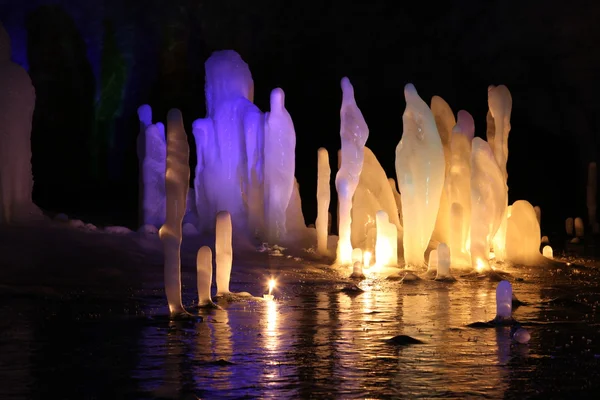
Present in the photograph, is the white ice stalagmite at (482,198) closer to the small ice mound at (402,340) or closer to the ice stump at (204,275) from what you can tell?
the ice stump at (204,275)

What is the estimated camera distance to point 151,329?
1003 centimetres

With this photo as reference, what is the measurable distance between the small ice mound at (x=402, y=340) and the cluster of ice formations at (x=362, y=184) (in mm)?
6492

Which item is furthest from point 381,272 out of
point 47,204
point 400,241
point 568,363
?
point 47,204

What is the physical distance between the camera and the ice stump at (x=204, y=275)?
1136cm

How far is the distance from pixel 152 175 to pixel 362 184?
538 cm

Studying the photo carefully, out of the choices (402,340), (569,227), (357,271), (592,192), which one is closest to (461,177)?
(357,271)

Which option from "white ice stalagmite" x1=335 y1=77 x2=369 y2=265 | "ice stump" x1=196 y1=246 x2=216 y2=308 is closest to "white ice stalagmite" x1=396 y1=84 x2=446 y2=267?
"white ice stalagmite" x1=335 y1=77 x2=369 y2=265

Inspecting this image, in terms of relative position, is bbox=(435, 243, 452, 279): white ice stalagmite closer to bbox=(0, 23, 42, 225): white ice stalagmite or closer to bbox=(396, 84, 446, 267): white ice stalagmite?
bbox=(396, 84, 446, 267): white ice stalagmite

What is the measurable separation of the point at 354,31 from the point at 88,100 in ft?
35.8

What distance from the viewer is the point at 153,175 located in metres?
21.6

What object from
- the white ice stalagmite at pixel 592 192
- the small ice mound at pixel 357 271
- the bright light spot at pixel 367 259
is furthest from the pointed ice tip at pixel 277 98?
the white ice stalagmite at pixel 592 192

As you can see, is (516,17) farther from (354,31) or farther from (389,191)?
(389,191)

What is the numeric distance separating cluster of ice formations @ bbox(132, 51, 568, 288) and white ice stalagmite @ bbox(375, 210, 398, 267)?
21 mm

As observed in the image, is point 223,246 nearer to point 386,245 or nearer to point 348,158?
point 386,245
